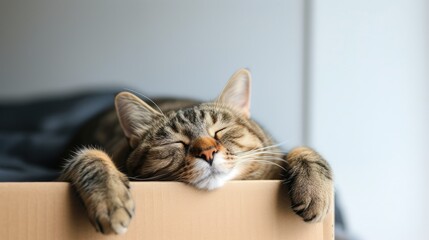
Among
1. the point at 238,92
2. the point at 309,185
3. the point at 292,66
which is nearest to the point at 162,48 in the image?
the point at 292,66

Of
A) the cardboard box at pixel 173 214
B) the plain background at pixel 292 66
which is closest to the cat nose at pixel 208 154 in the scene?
the cardboard box at pixel 173 214

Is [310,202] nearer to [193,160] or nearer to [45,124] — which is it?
[193,160]

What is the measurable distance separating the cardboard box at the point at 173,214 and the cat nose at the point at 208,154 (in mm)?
106

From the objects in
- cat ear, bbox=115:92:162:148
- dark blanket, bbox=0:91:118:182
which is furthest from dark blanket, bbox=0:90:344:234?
cat ear, bbox=115:92:162:148

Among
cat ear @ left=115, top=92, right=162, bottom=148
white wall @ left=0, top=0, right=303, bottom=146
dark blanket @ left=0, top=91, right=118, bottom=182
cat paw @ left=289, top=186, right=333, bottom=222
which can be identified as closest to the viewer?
cat paw @ left=289, top=186, right=333, bottom=222

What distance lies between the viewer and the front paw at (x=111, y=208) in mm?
836

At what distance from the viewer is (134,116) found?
1.21m

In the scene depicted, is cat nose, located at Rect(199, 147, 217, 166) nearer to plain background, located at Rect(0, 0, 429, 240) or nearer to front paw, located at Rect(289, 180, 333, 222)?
front paw, located at Rect(289, 180, 333, 222)

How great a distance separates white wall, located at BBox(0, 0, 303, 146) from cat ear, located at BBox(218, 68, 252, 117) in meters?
1.06

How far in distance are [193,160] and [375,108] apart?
4.63 feet

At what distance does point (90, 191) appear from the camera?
877 mm

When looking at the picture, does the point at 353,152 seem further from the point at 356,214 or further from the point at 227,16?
the point at 227,16

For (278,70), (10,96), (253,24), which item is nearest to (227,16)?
(253,24)

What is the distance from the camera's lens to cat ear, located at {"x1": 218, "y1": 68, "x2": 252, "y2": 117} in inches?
49.3
